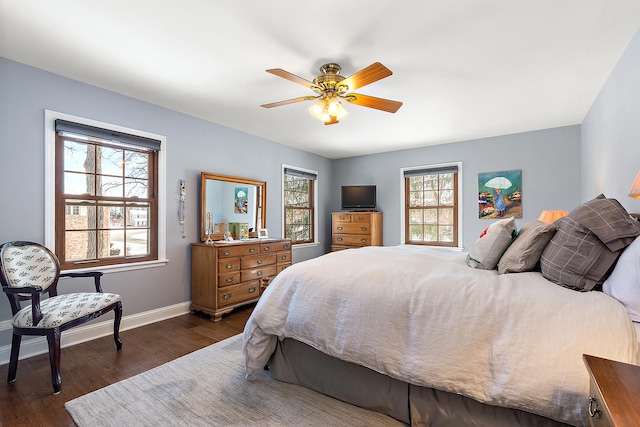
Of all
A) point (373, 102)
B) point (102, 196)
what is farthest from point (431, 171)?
point (102, 196)

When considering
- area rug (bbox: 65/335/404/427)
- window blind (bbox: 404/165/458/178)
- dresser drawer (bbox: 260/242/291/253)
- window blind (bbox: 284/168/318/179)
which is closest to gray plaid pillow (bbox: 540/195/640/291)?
area rug (bbox: 65/335/404/427)

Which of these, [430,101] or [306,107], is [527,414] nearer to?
[430,101]

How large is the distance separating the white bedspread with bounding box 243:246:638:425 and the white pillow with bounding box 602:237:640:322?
1.8 inches

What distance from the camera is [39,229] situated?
255 centimetres

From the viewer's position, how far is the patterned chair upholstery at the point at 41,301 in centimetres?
198

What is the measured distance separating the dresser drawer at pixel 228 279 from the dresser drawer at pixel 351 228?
93.2 inches

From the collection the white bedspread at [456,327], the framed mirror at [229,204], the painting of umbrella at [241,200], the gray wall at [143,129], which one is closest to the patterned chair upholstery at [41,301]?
the gray wall at [143,129]

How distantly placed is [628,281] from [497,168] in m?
3.58

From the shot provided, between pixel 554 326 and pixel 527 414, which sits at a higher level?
pixel 554 326

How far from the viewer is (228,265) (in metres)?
3.44

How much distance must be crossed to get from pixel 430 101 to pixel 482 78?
0.58 metres

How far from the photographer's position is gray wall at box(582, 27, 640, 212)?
2055 millimetres

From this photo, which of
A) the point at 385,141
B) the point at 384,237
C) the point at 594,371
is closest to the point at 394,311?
the point at 594,371

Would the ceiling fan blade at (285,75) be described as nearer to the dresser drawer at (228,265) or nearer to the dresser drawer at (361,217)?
the dresser drawer at (228,265)
